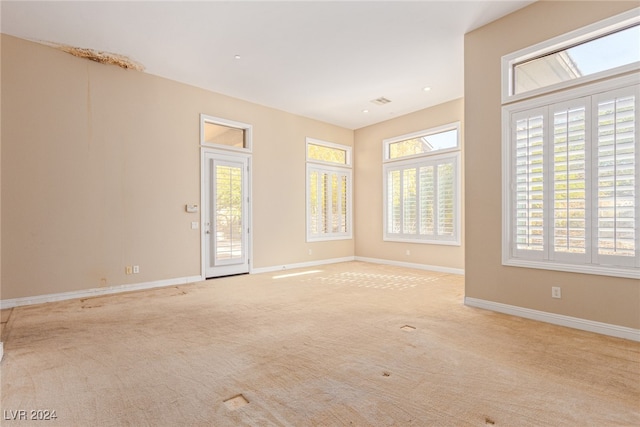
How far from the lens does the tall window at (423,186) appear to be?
6438 millimetres

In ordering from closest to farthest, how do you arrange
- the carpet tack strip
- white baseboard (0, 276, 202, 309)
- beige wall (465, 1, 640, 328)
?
the carpet tack strip → beige wall (465, 1, 640, 328) → white baseboard (0, 276, 202, 309)

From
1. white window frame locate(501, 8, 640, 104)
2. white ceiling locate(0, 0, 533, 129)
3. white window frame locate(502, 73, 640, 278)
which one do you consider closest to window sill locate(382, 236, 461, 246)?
white window frame locate(502, 73, 640, 278)

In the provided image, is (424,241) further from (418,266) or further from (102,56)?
(102,56)

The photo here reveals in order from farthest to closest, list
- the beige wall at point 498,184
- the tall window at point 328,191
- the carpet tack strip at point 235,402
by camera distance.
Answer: the tall window at point 328,191
the beige wall at point 498,184
the carpet tack strip at point 235,402

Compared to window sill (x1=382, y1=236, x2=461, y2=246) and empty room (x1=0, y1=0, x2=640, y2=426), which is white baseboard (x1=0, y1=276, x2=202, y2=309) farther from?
window sill (x1=382, y1=236, x2=461, y2=246)

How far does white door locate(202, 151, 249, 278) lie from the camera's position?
19.5 feet

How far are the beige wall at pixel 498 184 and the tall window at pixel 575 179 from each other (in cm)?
14

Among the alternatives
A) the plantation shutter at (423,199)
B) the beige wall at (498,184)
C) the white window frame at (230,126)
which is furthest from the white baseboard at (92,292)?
the beige wall at (498,184)

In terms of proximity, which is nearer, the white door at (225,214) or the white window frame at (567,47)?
the white window frame at (567,47)

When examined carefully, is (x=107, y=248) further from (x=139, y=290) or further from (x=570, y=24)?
(x=570, y=24)

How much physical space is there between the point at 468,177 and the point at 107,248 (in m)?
5.27

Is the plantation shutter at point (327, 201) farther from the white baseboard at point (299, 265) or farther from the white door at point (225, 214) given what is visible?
the white door at point (225, 214)

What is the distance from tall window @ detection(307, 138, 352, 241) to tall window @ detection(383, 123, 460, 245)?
1117mm

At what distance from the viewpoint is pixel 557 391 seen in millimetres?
2109
